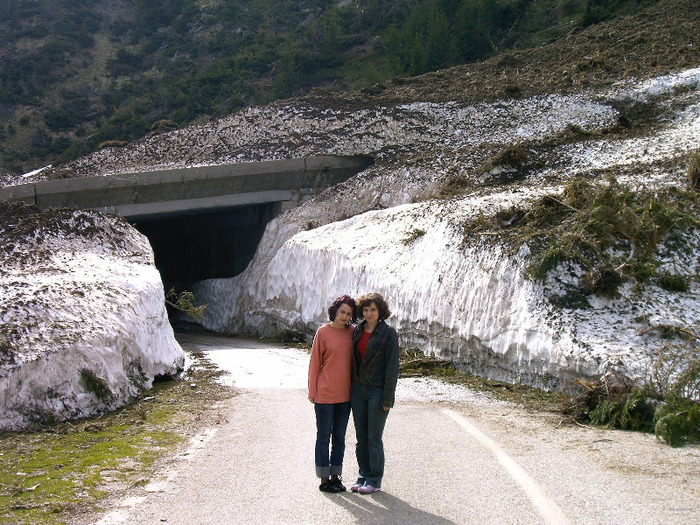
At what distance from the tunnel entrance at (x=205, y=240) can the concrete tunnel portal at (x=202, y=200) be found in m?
0.04

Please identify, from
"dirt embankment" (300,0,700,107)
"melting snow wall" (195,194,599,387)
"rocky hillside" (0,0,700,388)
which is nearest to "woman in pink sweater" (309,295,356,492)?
"rocky hillside" (0,0,700,388)

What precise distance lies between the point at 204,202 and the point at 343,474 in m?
22.0

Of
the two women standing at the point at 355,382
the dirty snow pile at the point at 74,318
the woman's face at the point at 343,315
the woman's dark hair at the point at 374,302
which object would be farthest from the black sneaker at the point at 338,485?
the dirty snow pile at the point at 74,318

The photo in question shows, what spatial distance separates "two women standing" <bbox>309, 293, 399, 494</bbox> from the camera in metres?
6.92

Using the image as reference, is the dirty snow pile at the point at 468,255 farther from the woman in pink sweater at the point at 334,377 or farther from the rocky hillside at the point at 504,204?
→ the woman in pink sweater at the point at 334,377

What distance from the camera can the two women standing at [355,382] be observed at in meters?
6.92

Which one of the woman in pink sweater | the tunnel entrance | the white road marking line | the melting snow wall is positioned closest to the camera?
the white road marking line

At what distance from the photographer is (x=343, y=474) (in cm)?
744

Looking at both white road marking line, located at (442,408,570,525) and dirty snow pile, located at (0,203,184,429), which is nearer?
white road marking line, located at (442,408,570,525)

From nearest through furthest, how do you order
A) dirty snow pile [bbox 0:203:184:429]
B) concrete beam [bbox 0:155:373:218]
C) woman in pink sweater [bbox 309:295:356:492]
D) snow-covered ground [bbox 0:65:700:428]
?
woman in pink sweater [bbox 309:295:356:492] < dirty snow pile [bbox 0:203:184:429] < snow-covered ground [bbox 0:65:700:428] < concrete beam [bbox 0:155:373:218]

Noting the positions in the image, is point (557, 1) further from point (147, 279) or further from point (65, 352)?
point (65, 352)

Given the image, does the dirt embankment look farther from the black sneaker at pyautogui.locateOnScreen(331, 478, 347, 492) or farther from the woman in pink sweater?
the black sneaker at pyautogui.locateOnScreen(331, 478, 347, 492)

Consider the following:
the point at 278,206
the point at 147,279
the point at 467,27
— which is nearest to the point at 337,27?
the point at 467,27

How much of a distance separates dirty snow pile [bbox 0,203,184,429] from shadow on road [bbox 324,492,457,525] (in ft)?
17.1
